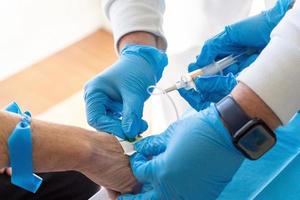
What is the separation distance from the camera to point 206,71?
0.87 m

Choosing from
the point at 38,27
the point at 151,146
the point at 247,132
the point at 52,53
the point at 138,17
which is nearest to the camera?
the point at 247,132

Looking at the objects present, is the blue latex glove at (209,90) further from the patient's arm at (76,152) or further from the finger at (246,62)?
the patient's arm at (76,152)

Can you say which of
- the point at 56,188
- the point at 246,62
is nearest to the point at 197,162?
the point at 246,62

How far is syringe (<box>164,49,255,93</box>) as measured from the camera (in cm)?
83

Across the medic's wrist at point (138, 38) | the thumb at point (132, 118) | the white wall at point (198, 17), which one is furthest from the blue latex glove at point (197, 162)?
the white wall at point (198, 17)

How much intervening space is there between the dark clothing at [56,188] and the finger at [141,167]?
0.37 meters

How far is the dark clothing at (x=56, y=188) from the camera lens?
1.03 meters

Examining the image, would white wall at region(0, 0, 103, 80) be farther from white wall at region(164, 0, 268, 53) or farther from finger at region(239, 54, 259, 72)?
finger at region(239, 54, 259, 72)

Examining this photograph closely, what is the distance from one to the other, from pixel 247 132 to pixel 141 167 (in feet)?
0.69

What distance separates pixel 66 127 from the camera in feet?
2.48

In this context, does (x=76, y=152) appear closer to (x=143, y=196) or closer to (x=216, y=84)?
(x=143, y=196)

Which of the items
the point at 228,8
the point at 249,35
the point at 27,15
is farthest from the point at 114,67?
the point at 27,15

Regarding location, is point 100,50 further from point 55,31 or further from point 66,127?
point 66,127

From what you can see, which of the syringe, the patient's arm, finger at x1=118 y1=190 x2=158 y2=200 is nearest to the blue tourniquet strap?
the patient's arm
